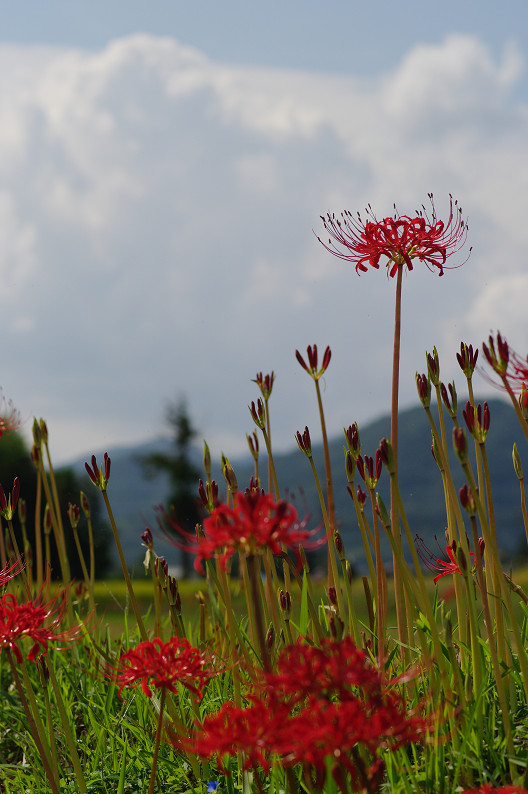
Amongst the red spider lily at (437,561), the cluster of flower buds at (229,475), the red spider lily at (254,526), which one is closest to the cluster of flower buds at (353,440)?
the cluster of flower buds at (229,475)

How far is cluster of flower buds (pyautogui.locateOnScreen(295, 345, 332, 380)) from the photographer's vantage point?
261 cm

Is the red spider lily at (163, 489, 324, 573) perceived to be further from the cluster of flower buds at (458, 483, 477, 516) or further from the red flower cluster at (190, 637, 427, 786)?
the cluster of flower buds at (458, 483, 477, 516)

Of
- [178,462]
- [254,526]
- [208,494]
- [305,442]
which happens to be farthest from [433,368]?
[178,462]

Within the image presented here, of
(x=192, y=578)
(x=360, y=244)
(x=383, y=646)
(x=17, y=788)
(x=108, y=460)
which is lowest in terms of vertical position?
(x=192, y=578)

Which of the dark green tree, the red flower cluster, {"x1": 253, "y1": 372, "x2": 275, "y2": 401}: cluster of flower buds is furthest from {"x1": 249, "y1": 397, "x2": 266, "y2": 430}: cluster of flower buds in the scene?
the dark green tree

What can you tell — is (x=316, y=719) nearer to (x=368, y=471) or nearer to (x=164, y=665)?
(x=164, y=665)

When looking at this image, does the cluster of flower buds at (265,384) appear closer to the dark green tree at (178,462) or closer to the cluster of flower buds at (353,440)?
the cluster of flower buds at (353,440)

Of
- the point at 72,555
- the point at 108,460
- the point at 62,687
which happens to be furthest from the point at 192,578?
the point at 108,460

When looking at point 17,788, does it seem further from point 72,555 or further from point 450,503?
point 72,555

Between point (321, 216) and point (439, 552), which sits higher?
point (321, 216)

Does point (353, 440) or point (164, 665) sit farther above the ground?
point (353, 440)

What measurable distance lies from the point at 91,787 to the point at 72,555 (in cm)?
1428

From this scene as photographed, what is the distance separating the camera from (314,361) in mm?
2623

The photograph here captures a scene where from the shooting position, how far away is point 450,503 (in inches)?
132
